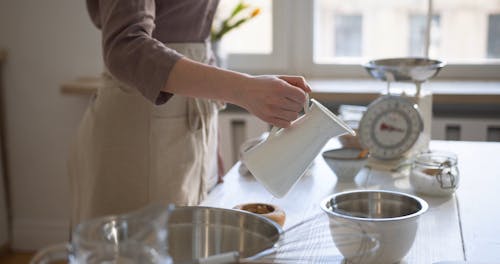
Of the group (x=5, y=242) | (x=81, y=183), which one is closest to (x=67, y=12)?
(x=5, y=242)

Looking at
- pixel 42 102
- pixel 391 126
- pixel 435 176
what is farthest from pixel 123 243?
pixel 42 102

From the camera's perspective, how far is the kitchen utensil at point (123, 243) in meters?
0.76

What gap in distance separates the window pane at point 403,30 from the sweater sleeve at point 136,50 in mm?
1842

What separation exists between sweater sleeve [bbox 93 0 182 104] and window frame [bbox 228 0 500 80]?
178cm

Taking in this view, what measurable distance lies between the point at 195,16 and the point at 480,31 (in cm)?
169

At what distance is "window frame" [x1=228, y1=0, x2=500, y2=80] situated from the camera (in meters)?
2.99

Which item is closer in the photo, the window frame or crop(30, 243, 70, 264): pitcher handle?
crop(30, 243, 70, 264): pitcher handle

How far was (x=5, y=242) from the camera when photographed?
3.24 meters

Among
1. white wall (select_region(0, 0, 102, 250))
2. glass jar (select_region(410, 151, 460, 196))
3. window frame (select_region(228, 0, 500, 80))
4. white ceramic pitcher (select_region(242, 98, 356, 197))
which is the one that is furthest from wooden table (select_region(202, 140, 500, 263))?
white wall (select_region(0, 0, 102, 250))

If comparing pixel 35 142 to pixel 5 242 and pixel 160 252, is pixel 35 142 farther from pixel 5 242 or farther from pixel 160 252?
pixel 160 252

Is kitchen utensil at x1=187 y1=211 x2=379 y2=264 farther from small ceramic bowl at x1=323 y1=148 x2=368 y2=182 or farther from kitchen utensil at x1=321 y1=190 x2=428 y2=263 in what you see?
small ceramic bowl at x1=323 y1=148 x2=368 y2=182

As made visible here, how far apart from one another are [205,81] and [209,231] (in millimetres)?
237

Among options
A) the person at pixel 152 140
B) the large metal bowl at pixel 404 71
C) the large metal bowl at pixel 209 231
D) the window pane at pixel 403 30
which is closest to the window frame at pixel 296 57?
the window pane at pixel 403 30

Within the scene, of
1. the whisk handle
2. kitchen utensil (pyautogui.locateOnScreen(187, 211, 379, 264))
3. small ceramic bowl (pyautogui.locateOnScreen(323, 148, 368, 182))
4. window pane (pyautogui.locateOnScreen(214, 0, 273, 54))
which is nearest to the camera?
the whisk handle
